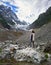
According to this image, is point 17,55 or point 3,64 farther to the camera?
point 17,55

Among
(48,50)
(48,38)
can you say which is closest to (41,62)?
(48,50)

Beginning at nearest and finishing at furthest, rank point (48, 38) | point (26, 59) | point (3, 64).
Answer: point (3, 64), point (26, 59), point (48, 38)

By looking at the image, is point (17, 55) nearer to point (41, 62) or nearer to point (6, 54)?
point (6, 54)

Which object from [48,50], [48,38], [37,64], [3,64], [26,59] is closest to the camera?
[3,64]

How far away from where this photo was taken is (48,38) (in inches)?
1870

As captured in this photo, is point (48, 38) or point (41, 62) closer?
point (41, 62)

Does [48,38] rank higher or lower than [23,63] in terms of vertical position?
higher

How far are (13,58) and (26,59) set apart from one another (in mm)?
1529

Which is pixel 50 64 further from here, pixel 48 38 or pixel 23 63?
pixel 48 38

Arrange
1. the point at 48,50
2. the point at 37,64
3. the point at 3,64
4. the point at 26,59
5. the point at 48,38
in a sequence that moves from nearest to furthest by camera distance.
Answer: the point at 3,64 < the point at 37,64 < the point at 26,59 < the point at 48,50 < the point at 48,38

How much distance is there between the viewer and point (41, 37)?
165 ft

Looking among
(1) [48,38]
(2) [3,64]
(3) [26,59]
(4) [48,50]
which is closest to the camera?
(2) [3,64]

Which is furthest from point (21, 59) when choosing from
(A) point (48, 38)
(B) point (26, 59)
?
(A) point (48, 38)

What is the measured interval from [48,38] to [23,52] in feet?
53.4
